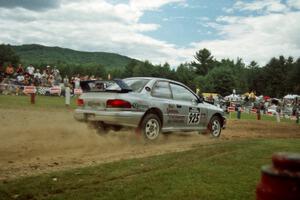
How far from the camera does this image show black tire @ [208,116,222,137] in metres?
11.1

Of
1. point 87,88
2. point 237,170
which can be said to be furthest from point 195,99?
point 237,170

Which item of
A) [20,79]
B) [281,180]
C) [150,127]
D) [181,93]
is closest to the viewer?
[281,180]

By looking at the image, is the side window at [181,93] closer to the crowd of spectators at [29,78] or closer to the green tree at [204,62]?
the crowd of spectators at [29,78]

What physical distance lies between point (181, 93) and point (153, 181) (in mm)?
5588

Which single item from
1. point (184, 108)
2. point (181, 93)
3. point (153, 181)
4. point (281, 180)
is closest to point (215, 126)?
point (184, 108)

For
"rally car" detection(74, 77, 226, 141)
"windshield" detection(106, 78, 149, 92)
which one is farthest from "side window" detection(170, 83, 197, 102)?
"windshield" detection(106, 78, 149, 92)

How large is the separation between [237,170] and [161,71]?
91.7m

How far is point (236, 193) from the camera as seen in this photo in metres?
4.45

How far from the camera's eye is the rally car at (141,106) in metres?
8.69

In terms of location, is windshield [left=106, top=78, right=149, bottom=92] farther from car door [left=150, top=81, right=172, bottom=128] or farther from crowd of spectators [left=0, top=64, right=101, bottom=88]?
crowd of spectators [left=0, top=64, right=101, bottom=88]

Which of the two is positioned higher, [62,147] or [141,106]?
[141,106]

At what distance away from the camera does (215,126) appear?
11289mm

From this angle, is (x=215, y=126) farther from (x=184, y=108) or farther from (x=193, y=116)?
(x=184, y=108)

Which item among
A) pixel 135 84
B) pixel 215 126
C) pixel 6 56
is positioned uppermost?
pixel 6 56
